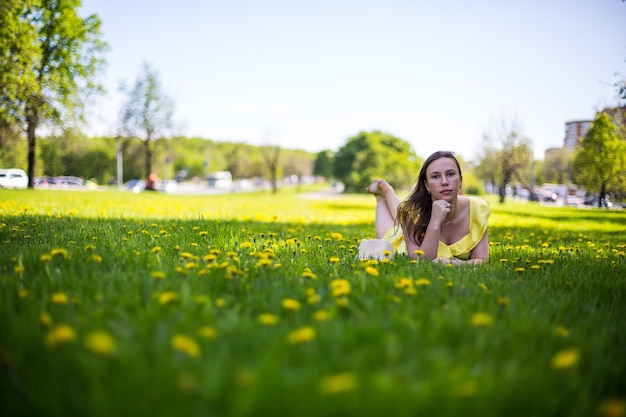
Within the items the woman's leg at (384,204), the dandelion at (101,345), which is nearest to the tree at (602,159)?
the woman's leg at (384,204)

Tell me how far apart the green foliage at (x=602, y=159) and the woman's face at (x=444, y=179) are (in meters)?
11.4

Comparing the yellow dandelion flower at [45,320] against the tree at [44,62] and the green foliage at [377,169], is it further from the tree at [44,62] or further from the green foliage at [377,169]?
the green foliage at [377,169]

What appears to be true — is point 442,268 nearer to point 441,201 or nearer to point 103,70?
point 441,201

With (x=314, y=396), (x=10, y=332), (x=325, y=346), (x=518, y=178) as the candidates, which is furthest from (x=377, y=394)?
(x=518, y=178)

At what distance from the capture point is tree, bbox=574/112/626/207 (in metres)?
12.3

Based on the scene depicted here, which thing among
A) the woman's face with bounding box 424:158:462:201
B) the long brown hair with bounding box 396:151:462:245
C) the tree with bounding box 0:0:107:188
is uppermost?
the tree with bounding box 0:0:107:188

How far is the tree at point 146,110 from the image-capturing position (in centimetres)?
3244

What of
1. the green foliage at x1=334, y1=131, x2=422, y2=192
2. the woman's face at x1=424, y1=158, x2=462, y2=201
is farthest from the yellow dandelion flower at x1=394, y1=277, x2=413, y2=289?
the green foliage at x1=334, y1=131, x2=422, y2=192

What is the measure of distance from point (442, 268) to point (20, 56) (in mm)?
19725

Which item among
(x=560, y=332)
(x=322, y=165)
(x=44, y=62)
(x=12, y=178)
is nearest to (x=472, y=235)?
(x=560, y=332)

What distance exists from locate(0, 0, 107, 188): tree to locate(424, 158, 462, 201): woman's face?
58.7 feet

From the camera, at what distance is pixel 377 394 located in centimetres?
110

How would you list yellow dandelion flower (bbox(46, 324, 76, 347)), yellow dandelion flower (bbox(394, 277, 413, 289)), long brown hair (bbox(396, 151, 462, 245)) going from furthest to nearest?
long brown hair (bbox(396, 151, 462, 245)) < yellow dandelion flower (bbox(394, 277, 413, 289)) < yellow dandelion flower (bbox(46, 324, 76, 347))

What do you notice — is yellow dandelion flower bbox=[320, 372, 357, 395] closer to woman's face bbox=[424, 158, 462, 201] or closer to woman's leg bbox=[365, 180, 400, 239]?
woman's face bbox=[424, 158, 462, 201]
